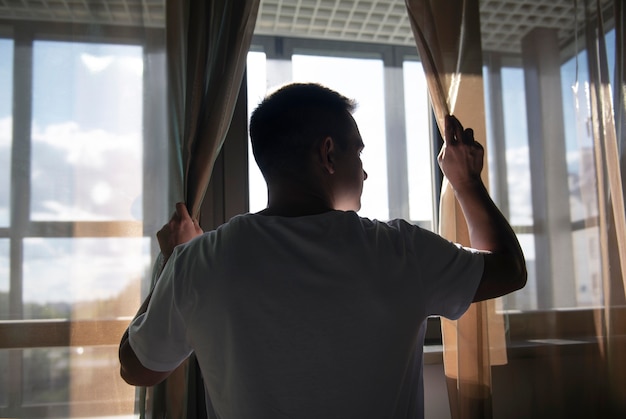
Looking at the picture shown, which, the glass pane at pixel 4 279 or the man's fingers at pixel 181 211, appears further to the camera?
the glass pane at pixel 4 279

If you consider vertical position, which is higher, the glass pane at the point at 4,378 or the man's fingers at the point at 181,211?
the man's fingers at the point at 181,211

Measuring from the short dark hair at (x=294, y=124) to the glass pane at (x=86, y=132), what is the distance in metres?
0.70

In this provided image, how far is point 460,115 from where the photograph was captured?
1701 millimetres

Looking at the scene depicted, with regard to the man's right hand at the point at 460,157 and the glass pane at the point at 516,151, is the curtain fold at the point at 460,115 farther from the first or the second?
the man's right hand at the point at 460,157

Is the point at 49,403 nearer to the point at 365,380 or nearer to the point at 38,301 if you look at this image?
the point at 38,301

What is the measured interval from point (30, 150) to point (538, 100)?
64.7 inches

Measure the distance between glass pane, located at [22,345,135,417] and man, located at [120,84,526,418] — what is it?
61 centimetres

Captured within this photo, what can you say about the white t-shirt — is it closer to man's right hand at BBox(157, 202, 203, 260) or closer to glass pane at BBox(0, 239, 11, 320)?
man's right hand at BBox(157, 202, 203, 260)

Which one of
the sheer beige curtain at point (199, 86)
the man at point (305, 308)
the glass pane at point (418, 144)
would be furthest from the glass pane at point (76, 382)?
the glass pane at point (418, 144)

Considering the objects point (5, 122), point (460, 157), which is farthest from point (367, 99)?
point (5, 122)

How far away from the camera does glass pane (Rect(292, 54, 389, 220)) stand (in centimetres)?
189

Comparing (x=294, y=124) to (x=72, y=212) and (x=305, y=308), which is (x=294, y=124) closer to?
(x=305, y=308)

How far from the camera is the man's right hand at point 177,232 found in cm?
127

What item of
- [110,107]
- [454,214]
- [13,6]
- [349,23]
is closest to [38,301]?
[110,107]
